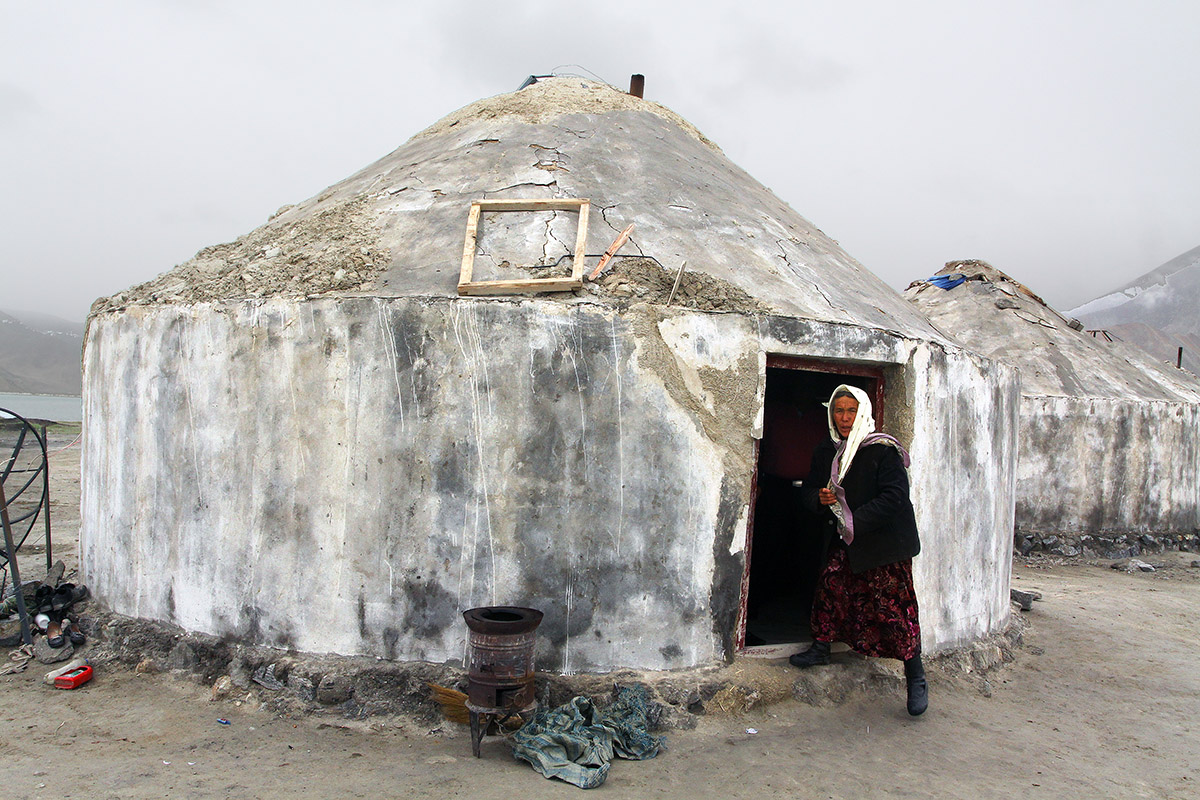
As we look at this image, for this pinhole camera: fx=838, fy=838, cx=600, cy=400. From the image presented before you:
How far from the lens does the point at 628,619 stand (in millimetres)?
4426

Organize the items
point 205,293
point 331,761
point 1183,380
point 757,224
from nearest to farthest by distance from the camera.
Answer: point 331,761, point 205,293, point 757,224, point 1183,380

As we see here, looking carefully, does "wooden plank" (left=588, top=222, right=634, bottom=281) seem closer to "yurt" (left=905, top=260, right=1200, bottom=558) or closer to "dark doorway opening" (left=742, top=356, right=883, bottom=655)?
"dark doorway opening" (left=742, top=356, right=883, bottom=655)

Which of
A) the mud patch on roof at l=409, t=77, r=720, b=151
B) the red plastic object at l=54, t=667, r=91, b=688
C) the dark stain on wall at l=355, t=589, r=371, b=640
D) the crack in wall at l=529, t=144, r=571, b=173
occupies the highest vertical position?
the mud patch on roof at l=409, t=77, r=720, b=151

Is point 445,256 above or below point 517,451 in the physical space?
above

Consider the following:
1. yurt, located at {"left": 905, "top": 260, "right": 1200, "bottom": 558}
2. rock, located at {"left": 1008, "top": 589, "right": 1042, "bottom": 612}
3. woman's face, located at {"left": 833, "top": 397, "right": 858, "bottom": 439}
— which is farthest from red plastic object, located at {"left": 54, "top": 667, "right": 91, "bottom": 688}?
yurt, located at {"left": 905, "top": 260, "right": 1200, "bottom": 558}

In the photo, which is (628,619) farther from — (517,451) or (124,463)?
(124,463)

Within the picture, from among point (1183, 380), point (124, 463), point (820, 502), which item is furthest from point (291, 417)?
point (1183, 380)

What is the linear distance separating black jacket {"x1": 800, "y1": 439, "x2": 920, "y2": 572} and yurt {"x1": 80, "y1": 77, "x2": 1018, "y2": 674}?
1.81ft

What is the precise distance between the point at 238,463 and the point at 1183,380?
1688cm

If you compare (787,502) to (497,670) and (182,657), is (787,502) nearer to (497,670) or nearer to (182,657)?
(497,670)

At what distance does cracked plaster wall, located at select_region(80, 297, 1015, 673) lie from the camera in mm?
4398

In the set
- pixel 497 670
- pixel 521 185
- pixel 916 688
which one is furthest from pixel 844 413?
pixel 521 185

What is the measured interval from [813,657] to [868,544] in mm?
775

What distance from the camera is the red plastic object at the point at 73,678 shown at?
4.93 m
